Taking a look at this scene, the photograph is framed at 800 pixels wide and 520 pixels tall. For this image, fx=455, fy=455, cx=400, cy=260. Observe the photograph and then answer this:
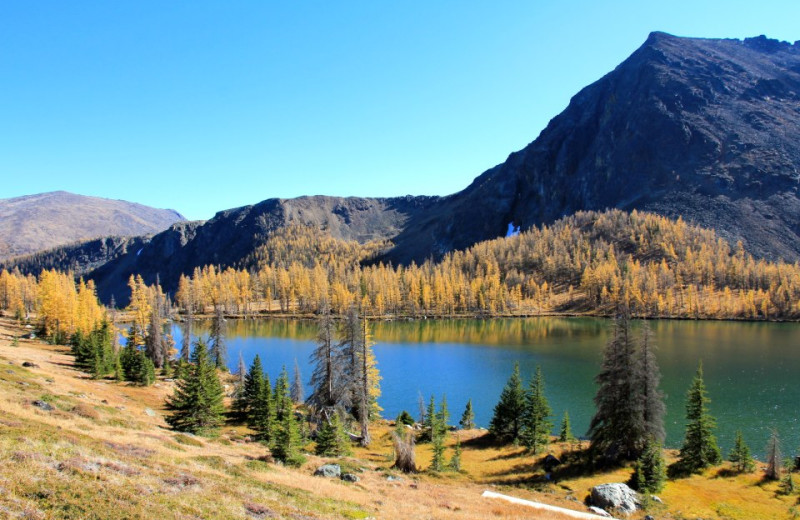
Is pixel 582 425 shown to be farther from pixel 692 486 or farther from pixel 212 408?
pixel 212 408

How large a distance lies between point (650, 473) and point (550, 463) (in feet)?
28.6

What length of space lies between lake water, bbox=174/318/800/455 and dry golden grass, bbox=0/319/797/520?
54.0ft

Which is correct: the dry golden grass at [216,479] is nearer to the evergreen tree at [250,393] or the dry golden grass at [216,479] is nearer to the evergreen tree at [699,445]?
the evergreen tree at [699,445]

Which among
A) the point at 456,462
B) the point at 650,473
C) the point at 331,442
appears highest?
the point at 331,442

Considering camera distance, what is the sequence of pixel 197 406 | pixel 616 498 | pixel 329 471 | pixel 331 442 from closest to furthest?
pixel 329 471
pixel 616 498
pixel 331 442
pixel 197 406

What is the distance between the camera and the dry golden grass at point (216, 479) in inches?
595

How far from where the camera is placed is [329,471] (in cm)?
3064

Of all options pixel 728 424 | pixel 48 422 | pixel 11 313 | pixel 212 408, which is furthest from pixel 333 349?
pixel 11 313

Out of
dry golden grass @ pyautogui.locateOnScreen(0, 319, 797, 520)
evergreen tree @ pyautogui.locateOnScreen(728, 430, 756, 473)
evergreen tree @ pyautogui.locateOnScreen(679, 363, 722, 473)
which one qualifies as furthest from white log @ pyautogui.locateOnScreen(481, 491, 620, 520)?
evergreen tree @ pyautogui.locateOnScreen(728, 430, 756, 473)

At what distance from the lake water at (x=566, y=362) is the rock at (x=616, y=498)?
18.9 metres

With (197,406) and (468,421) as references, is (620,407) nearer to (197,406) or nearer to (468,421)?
(468,421)

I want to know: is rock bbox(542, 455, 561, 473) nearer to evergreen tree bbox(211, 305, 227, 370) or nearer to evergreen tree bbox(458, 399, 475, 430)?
evergreen tree bbox(458, 399, 475, 430)

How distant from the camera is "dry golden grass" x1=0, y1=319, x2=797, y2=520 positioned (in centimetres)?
1511

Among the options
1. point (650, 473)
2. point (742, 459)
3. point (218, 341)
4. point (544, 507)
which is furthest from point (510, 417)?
point (218, 341)
